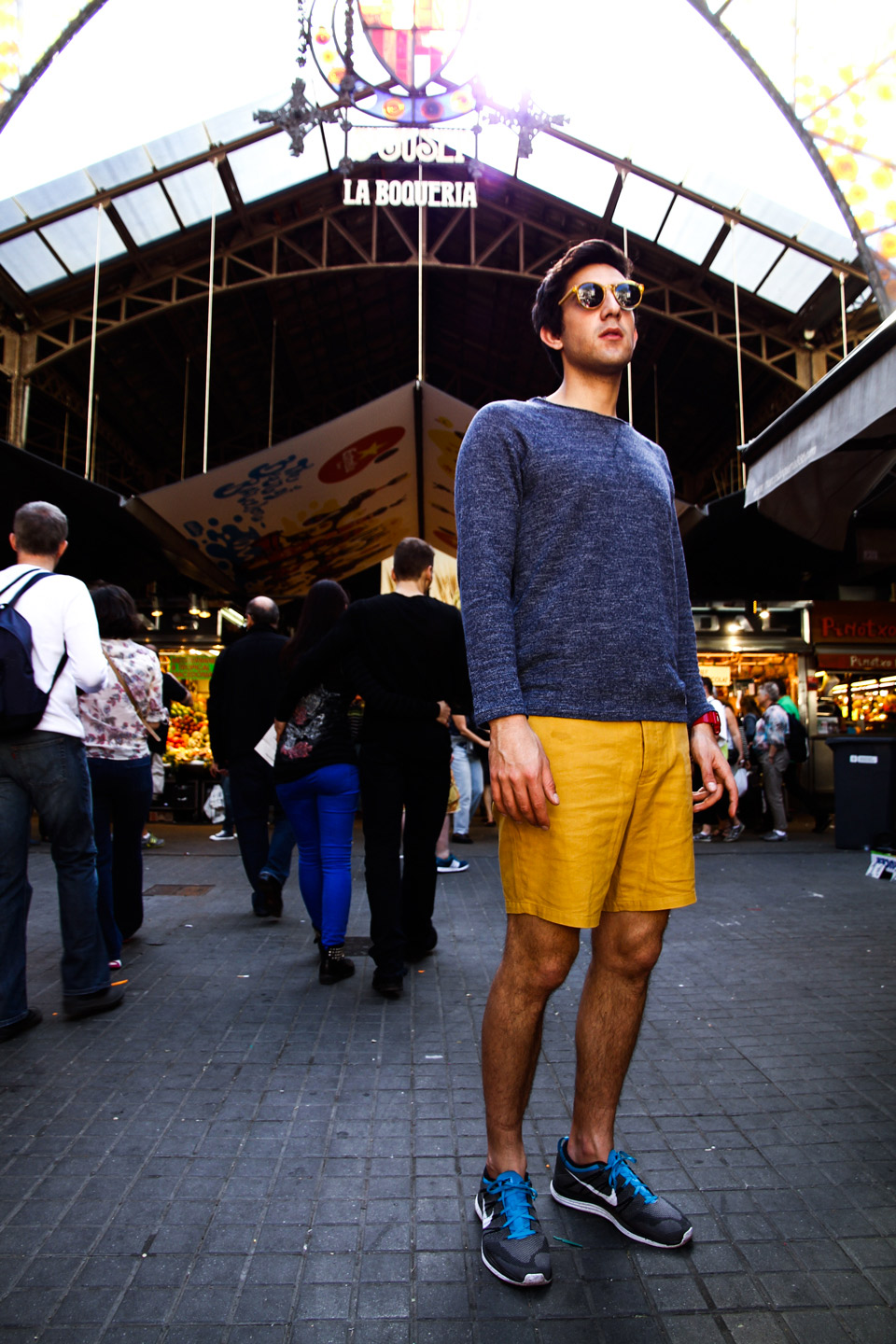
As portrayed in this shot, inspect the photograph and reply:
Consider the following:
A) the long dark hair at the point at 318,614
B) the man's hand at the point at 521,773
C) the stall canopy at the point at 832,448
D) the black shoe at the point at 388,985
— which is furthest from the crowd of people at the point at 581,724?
the long dark hair at the point at 318,614

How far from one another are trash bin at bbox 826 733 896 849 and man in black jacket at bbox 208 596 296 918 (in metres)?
5.59

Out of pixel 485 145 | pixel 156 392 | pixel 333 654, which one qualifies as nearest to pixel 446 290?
pixel 485 145

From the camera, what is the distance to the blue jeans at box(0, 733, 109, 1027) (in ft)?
9.96

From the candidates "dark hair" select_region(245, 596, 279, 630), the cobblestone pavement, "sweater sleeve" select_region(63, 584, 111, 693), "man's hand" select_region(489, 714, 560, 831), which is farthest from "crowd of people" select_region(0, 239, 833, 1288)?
"dark hair" select_region(245, 596, 279, 630)

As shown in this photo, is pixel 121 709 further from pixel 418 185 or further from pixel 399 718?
pixel 418 185

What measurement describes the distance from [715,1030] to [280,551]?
800 centimetres

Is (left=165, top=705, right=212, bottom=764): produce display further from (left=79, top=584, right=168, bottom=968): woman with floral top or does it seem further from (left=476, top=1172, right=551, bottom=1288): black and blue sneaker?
(left=476, top=1172, right=551, bottom=1288): black and blue sneaker

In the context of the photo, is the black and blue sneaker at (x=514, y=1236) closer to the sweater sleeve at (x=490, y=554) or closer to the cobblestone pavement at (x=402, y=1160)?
the cobblestone pavement at (x=402, y=1160)

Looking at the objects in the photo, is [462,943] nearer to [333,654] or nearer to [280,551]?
[333,654]

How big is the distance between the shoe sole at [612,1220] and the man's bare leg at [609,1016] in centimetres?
9

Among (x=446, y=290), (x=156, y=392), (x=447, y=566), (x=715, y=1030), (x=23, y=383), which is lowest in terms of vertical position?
(x=715, y=1030)

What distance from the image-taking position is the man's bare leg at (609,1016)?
1.83 meters

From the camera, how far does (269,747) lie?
4586 millimetres

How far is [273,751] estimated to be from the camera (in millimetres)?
4555
